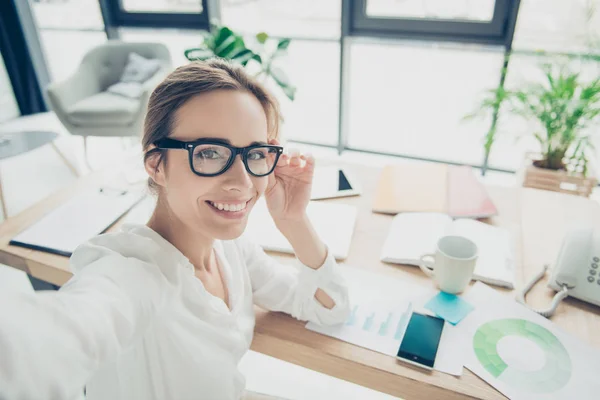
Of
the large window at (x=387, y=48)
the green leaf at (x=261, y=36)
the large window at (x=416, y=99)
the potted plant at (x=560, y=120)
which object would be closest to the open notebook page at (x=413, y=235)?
the potted plant at (x=560, y=120)

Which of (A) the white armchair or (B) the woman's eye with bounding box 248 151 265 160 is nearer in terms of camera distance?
(B) the woman's eye with bounding box 248 151 265 160

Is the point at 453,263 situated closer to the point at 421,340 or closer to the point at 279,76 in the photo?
the point at 421,340

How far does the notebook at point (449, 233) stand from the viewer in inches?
39.9

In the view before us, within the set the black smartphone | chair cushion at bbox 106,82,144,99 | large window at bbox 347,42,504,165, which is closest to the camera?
the black smartphone

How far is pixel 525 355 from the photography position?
795 millimetres

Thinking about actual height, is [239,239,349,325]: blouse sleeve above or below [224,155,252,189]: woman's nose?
below

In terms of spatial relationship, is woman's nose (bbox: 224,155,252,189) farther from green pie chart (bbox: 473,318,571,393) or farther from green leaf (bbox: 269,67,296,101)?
green leaf (bbox: 269,67,296,101)

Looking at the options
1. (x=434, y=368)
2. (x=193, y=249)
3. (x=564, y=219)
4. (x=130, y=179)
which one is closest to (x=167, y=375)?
(x=193, y=249)

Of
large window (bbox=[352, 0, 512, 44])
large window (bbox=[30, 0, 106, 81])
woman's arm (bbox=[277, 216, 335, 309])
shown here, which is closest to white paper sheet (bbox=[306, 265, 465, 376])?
woman's arm (bbox=[277, 216, 335, 309])

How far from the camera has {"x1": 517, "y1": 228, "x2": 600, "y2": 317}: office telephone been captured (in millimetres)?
908

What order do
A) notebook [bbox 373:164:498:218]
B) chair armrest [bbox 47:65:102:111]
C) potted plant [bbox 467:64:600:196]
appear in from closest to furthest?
1. notebook [bbox 373:164:498:218]
2. potted plant [bbox 467:64:600:196]
3. chair armrest [bbox 47:65:102:111]

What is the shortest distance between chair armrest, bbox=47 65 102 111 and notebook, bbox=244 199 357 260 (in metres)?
2.65

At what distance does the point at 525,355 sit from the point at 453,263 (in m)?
0.21

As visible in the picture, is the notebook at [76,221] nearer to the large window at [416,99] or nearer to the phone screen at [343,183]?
the phone screen at [343,183]
